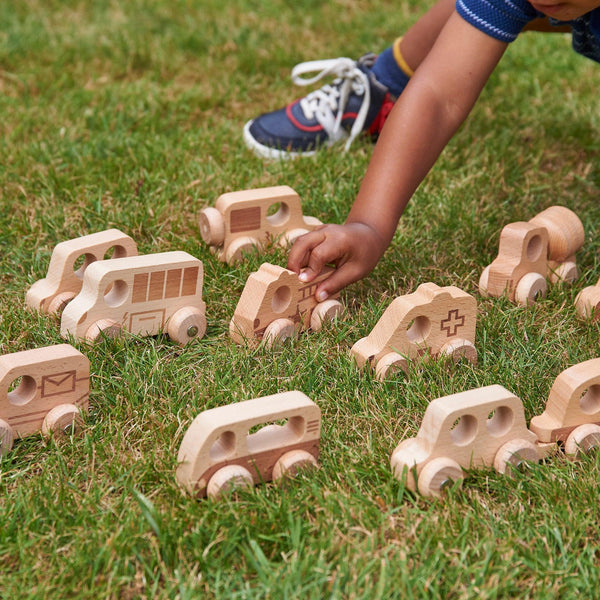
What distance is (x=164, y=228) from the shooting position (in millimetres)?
2154

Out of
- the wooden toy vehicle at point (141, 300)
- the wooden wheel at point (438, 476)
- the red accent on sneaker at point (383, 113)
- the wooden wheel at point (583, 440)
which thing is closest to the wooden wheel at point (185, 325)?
the wooden toy vehicle at point (141, 300)

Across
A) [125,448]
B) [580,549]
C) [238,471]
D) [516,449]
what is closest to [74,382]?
[125,448]

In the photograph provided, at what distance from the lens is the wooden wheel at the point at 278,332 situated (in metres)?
1.66

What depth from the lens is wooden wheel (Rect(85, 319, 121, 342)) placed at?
1631mm

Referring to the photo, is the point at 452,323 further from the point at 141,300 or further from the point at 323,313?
the point at 141,300

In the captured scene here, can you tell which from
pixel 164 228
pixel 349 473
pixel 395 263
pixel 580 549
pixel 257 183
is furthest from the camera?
pixel 257 183

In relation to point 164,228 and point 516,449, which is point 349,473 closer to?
point 516,449

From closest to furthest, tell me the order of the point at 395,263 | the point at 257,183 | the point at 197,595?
the point at 197,595, the point at 395,263, the point at 257,183

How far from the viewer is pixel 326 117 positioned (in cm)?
257

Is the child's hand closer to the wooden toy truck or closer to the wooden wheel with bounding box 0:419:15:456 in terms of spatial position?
the wooden toy truck

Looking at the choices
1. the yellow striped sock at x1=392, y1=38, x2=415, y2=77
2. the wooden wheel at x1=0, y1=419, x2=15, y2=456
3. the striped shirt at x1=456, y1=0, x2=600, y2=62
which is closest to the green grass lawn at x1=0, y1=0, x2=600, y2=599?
the wooden wheel at x1=0, y1=419, x2=15, y2=456

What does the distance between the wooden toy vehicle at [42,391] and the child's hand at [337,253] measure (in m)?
0.49

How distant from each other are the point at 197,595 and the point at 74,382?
452 mm

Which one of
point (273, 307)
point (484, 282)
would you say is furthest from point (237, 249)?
point (484, 282)
